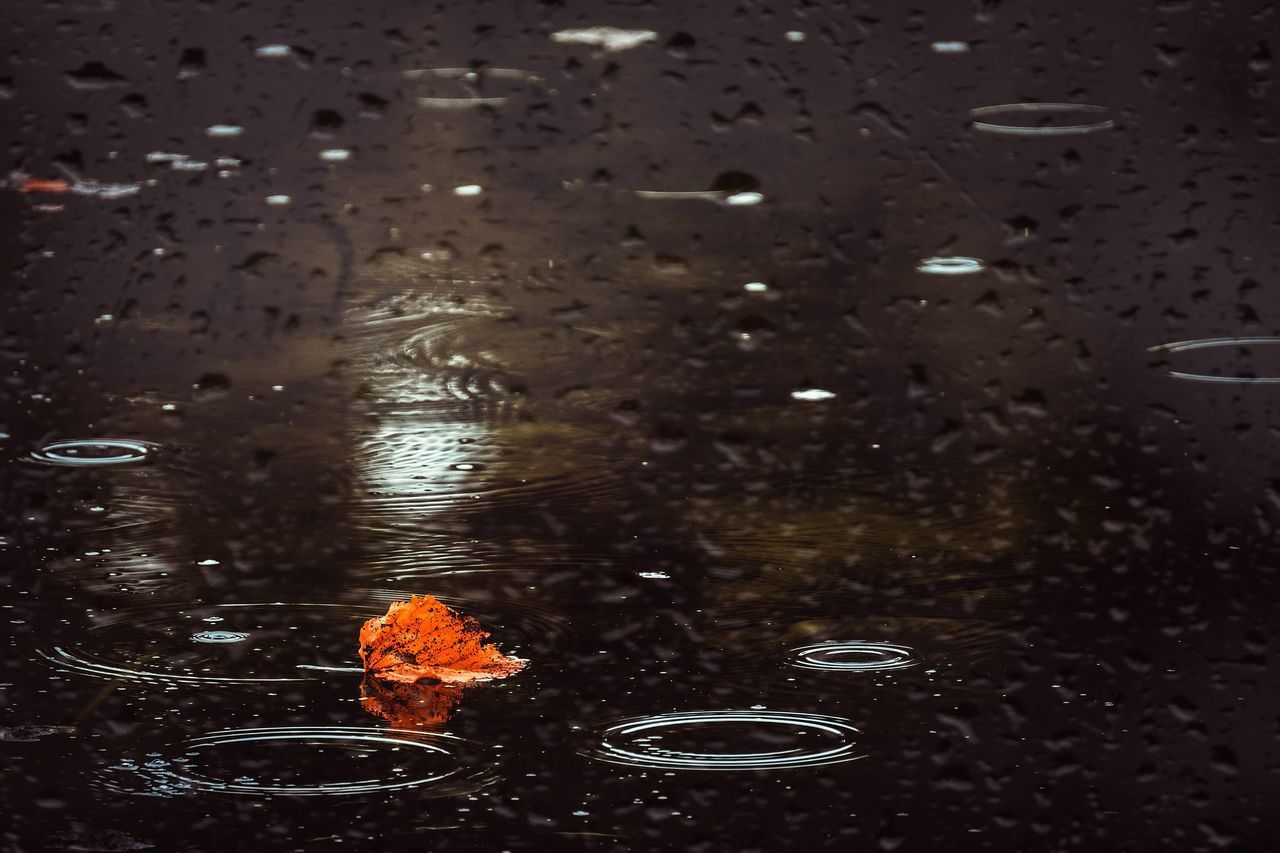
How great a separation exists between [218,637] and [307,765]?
218 millimetres

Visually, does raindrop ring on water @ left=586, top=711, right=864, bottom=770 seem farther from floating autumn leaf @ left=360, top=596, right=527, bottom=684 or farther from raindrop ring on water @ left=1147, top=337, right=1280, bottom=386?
raindrop ring on water @ left=1147, top=337, right=1280, bottom=386

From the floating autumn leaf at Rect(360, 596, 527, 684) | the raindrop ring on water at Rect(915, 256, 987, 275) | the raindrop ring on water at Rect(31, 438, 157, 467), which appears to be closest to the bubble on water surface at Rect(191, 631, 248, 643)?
the floating autumn leaf at Rect(360, 596, 527, 684)

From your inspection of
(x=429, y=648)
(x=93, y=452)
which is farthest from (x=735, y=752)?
(x=93, y=452)

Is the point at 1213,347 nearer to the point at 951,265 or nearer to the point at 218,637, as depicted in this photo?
the point at 951,265

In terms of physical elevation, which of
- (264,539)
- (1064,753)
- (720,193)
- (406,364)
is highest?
(720,193)

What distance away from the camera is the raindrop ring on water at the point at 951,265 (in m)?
1.49

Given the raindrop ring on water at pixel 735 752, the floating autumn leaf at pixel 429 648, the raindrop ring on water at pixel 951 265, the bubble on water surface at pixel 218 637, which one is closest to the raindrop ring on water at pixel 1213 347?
the raindrop ring on water at pixel 951 265

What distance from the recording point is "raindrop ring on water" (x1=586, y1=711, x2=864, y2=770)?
3.31 ft

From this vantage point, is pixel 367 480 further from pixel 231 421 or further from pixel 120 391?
pixel 120 391

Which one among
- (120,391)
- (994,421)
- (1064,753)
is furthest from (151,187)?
(1064,753)

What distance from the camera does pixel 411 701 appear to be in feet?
3.49

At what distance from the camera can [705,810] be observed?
38.1 inches

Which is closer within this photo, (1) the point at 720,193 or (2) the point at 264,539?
(2) the point at 264,539

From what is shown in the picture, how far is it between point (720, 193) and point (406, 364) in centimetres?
41
